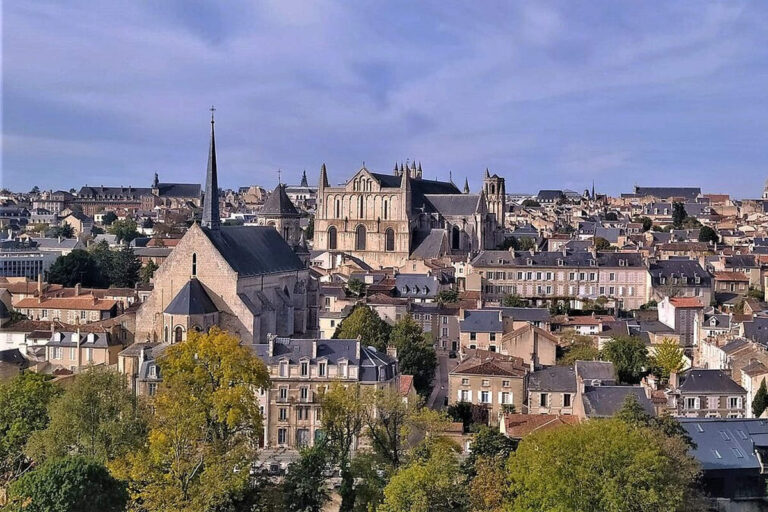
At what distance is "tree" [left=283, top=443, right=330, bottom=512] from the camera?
102 ft

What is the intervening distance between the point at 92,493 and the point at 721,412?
24.6 metres

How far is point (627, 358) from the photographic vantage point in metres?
47.2

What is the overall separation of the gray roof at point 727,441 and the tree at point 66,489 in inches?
743

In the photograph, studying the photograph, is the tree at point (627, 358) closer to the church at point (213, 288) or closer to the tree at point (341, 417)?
the tree at point (341, 417)

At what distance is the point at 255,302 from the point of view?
159 feet

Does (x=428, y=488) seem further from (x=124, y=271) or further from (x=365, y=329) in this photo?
(x=124, y=271)

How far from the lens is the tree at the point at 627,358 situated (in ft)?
153

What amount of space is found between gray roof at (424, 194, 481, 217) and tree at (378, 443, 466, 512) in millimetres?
68170

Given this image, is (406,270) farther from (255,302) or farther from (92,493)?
(92,493)

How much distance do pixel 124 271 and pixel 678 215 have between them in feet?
228

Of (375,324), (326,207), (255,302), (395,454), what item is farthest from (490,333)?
(326,207)

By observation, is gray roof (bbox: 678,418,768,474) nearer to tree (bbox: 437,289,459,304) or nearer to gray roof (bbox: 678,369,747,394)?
gray roof (bbox: 678,369,747,394)


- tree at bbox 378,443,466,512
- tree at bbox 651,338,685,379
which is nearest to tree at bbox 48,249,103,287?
tree at bbox 651,338,685,379

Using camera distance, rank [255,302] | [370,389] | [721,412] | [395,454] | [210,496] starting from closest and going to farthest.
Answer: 1. [210,496]
2. [395,454]
3. [370,389]
4. [721,412]
5. [255,302]
